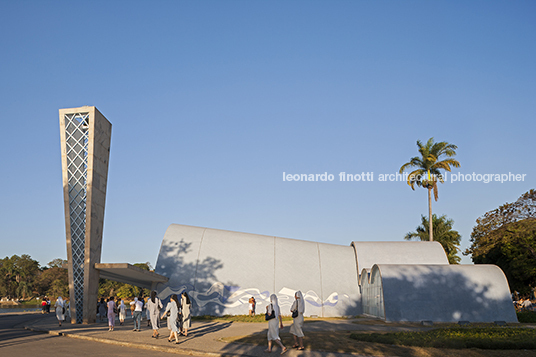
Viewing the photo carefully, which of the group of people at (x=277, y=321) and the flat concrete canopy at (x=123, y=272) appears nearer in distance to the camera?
the group of people at (x=277, y=321)

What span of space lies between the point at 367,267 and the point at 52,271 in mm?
69823

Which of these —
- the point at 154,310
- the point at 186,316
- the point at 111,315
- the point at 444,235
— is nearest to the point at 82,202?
the point at 111,315

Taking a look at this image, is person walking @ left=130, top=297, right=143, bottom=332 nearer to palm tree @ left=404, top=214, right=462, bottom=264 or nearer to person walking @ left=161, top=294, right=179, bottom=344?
person walking @ left=161, top=294, right=179, bottom=344

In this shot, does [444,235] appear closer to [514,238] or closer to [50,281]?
[514,238]

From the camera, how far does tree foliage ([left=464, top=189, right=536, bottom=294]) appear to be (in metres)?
31.1

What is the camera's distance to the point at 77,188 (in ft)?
76.1

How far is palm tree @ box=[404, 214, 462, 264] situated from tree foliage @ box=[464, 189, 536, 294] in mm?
13002

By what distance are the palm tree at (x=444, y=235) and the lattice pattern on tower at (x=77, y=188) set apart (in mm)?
43664

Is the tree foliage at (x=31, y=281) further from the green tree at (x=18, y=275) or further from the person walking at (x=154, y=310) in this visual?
the person walking at (x=154, y=310)

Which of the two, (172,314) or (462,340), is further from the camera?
(172,314)

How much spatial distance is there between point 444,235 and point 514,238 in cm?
2399

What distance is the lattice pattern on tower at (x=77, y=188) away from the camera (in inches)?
888

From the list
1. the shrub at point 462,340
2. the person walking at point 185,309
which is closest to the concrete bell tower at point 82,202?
the person walking at point 185,309

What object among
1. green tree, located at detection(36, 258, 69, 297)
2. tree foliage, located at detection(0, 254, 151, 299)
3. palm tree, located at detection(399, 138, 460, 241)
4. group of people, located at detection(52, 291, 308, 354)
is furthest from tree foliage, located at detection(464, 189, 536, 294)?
green tree, located at detection(36, 258, 69, 297)
